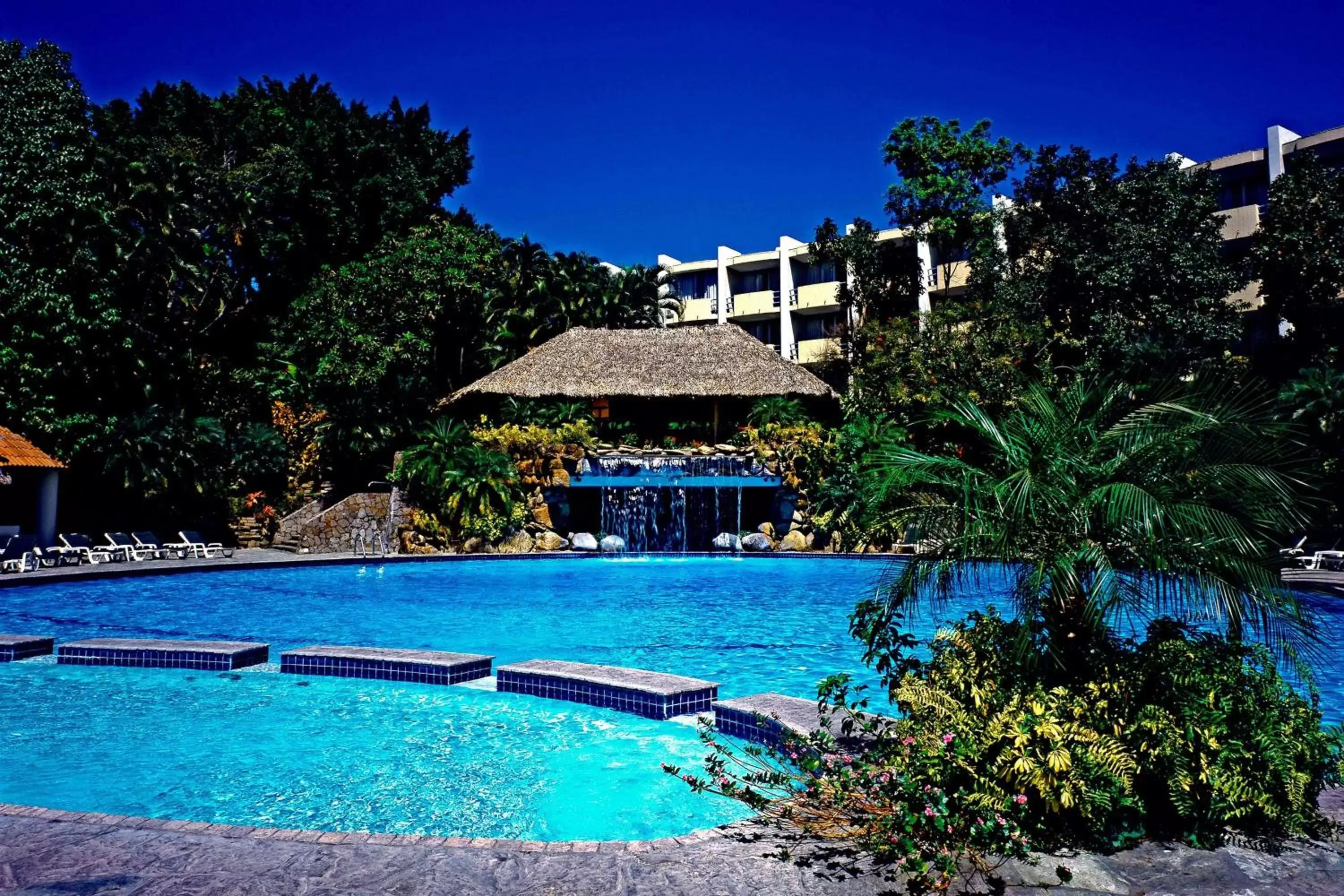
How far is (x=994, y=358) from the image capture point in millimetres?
26203

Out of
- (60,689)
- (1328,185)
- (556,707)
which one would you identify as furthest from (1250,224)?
(60,689)

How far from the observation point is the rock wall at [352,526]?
25625 mm

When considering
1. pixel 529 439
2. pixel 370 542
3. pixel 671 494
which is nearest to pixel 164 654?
pixel 370 542

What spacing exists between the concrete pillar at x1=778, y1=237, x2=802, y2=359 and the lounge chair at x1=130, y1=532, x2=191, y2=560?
29458 mm

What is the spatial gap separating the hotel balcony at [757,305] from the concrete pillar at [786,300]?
46cm

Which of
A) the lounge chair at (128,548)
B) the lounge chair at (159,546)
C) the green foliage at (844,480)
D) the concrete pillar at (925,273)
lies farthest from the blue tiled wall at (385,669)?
the concrete pillar at (925,273)

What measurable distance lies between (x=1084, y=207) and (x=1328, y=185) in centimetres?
574

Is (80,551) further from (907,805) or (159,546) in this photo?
(907,805)

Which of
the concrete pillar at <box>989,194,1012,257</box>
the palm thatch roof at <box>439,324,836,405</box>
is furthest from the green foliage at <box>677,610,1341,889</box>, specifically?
the concrete pillar at <box>989,194,1012,257</box>

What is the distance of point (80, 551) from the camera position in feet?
67.2

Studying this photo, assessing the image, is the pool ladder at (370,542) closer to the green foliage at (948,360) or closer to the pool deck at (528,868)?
the green foliage at (948,360)

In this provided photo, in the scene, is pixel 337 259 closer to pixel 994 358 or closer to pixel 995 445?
pixel 994 358

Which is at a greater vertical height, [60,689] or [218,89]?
[218,89]

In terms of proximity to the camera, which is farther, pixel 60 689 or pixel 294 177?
pixel 294 177
